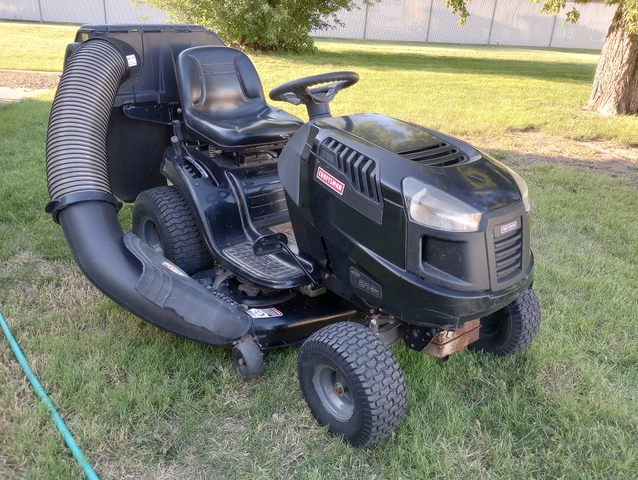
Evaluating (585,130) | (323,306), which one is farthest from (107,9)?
(323,306)

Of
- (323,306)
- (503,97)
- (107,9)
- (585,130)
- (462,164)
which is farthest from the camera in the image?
(107,9)

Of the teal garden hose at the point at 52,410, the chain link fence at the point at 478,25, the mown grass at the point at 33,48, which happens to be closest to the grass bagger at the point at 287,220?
the teal garden hose at the point at 52,410

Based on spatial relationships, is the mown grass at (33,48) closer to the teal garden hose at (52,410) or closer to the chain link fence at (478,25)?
the teal garden hose at (52,410)

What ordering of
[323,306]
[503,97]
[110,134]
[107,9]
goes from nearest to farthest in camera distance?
[323,306] < [110,134] < [503,97] < [107,9]

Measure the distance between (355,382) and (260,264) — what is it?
3.08 ft

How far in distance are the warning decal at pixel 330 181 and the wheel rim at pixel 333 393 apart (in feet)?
2.31

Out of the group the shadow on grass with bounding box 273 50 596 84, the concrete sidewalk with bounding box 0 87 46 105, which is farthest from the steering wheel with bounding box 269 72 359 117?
the shadow on grass with bounding box 273 50 596 84

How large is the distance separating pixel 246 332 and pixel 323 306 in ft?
1.37

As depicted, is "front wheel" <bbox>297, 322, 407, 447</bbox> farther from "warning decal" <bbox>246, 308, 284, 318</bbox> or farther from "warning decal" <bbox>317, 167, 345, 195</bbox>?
"warning decal" <bbox>317, 167, 345, 195</bbox>

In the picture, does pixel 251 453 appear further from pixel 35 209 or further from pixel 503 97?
pixel 503 97

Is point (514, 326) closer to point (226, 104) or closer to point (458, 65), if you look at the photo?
point (226, 104)

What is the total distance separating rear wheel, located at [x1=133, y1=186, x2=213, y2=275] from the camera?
309cm

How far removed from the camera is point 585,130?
7629 millimetres

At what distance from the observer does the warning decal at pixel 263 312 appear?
257cm
